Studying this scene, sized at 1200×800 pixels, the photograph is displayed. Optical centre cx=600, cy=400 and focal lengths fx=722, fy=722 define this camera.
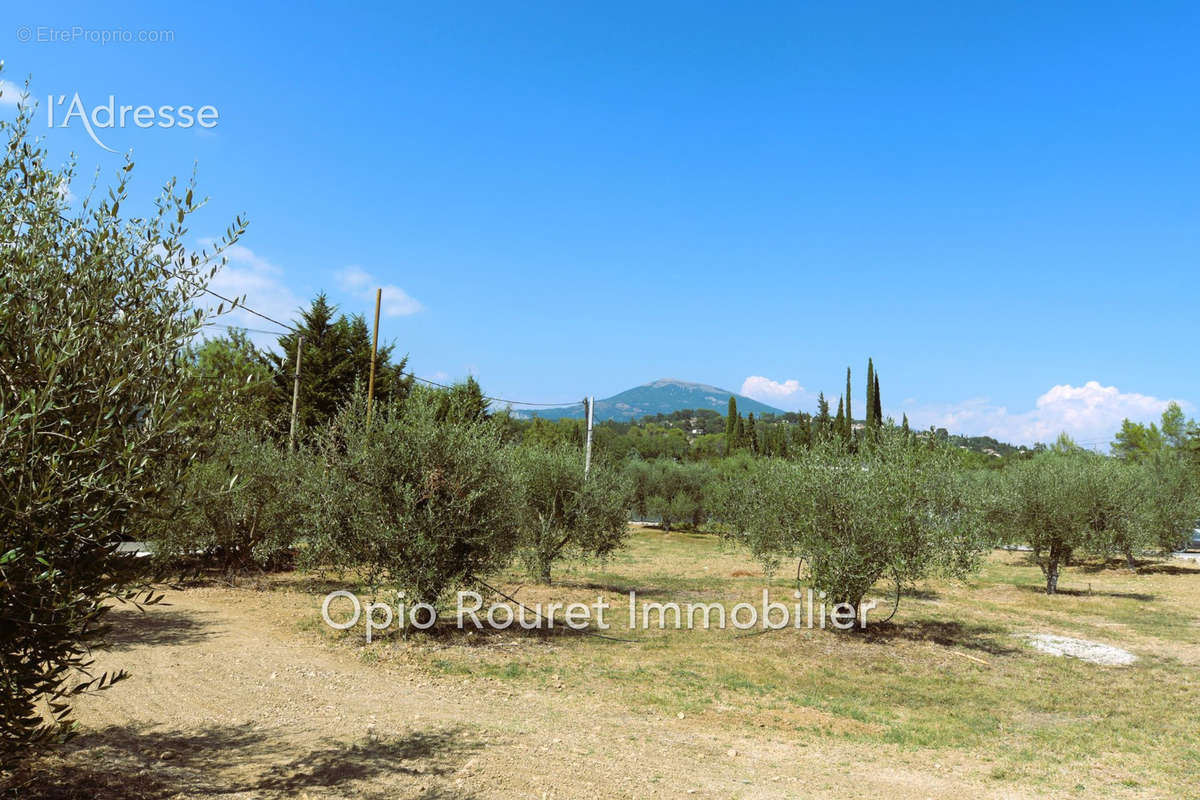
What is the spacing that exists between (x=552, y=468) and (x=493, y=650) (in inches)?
344

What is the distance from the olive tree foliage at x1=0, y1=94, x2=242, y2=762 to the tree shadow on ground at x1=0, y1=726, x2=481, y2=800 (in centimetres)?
172

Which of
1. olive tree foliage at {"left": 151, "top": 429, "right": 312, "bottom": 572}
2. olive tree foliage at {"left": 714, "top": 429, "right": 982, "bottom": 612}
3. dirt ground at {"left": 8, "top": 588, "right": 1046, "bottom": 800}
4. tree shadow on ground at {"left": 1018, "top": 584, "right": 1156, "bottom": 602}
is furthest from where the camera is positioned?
tree shadow on ground at {"left": 1018, "top": 584, "right": 1156, "bottom": 602}

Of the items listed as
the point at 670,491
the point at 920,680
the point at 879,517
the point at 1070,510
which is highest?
the point at 670,491

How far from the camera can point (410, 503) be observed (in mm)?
13781

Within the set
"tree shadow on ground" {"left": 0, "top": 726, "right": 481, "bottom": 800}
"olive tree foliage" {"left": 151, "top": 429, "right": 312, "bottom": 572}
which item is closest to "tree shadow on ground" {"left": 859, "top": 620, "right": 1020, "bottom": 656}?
"tree shadow on ground" {"left": 0, "top": 726, "right": 481, "bottom": 800}

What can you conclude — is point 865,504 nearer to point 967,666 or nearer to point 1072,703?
point 967,666

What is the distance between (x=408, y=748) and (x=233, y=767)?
1.81m

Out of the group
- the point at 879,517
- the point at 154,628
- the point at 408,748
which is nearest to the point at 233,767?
the point at 408,748

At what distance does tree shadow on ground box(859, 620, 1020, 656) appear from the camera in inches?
631

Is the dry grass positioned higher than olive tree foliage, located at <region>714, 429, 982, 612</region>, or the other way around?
olive tree foliage, located at <region>714, 429, 982, 612</region>

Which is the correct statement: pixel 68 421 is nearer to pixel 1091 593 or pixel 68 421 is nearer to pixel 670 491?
pixel 1091 593

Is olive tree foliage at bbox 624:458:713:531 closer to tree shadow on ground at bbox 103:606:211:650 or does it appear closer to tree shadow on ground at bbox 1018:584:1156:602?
tree shadow on ground at bbox 1018:584:1156:602

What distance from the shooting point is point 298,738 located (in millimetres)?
8453

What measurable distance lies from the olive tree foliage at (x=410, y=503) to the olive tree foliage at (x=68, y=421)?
8.38 metres
